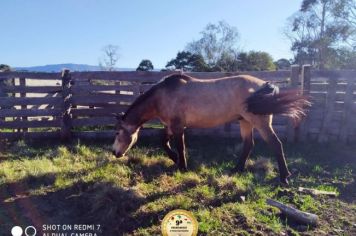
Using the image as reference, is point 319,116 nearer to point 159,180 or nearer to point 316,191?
point 316,191

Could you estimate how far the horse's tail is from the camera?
5.60 meters

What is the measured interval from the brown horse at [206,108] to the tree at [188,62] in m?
26.4

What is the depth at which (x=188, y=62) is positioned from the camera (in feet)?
112

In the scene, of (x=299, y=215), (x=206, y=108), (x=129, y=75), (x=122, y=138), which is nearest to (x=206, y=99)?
(x=206, y=108)

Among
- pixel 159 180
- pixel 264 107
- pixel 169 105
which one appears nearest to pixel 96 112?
pixel 169 105

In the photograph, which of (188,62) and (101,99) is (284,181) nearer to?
(101,99)

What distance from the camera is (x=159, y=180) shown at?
543 centimetres

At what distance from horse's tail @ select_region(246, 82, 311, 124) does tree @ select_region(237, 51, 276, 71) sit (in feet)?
91.3

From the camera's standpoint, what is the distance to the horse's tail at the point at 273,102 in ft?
18.4

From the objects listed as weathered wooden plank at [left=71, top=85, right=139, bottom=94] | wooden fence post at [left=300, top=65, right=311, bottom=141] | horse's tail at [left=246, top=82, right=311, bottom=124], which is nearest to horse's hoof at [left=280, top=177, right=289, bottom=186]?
→ horse's tail at [left=246, top=82, right=311, bottom=124]

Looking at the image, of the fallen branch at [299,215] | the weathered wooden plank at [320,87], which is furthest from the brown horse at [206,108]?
the weathered wooden plank at [320,87]

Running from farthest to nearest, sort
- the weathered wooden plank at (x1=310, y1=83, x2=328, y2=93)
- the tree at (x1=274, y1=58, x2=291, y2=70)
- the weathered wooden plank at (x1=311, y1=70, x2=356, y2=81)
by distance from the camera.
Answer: the tree at (x1=274, y1=58, x2=291, y2=70) → the weathered wooden plank at (x1=310, y1=83, x2=328, y2=93) → the weathered wooden plank at (x1=311, y1=70, x2=356, y2=81)

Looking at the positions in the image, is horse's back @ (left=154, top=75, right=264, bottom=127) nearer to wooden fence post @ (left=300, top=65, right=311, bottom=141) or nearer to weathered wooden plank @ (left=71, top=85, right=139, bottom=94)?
weathered wooden plank @ (left=71, top=85, right=139, bottom=94)

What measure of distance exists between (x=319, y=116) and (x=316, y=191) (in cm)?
348
